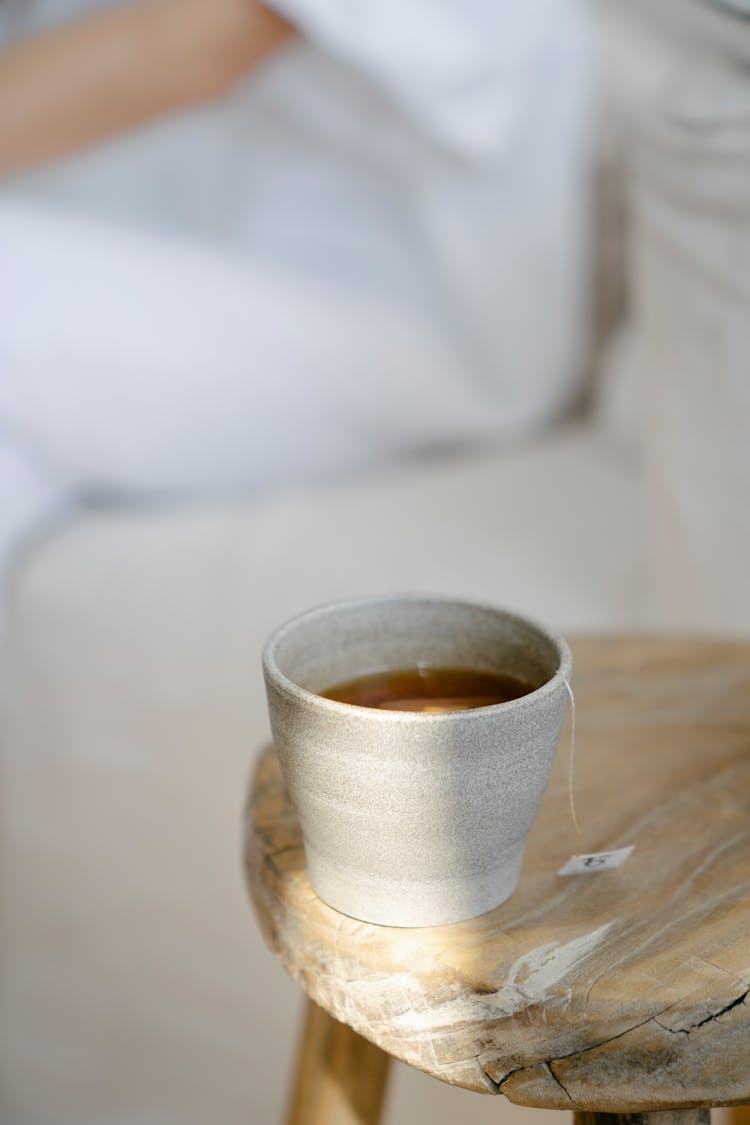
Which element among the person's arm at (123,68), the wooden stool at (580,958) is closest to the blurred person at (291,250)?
the person's arm at (123,68)

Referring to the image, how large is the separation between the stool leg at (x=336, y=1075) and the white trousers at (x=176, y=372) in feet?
1.62

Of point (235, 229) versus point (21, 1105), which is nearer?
point (21, 1105)

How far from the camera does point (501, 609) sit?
40cm

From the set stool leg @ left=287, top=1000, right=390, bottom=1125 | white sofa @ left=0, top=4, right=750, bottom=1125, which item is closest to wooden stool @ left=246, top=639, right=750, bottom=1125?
stool leg @ left=287, top=1000, right=390, bottom=1125

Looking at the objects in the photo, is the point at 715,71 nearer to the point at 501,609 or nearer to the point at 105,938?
the point at 501,609

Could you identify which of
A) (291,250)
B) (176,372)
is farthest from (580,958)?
(291,250)

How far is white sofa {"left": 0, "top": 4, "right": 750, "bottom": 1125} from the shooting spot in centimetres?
77

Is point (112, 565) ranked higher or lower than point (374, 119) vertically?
lower

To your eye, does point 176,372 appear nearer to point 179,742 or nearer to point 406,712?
point 179,742

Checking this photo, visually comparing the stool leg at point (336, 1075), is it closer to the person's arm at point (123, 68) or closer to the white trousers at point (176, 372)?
the white trousers at point (176, 372)

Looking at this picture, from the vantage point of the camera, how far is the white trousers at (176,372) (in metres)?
0.85

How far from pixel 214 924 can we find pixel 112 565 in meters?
0.25

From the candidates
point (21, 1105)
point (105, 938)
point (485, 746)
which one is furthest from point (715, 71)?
point (21, 1105)

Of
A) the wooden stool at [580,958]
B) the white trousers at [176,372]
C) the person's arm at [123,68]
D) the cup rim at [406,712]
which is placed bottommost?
the white trousers at [176,372]
